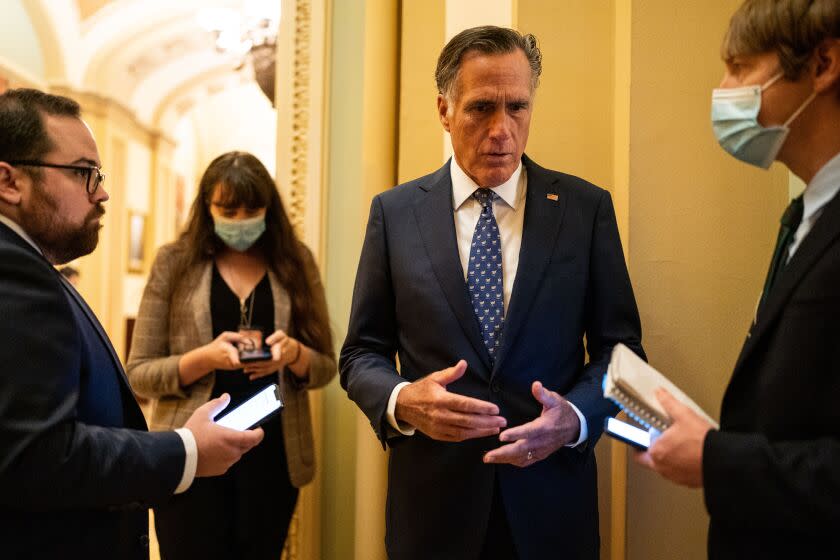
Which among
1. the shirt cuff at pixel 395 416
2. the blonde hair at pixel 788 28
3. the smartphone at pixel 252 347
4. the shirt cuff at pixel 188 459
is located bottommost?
the shirt cuff at pixel 188 459

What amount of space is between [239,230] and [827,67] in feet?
6.49

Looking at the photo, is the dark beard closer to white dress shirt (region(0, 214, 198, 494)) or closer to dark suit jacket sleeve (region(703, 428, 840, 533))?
white dress shirt (region(0, 214, 198, 494))

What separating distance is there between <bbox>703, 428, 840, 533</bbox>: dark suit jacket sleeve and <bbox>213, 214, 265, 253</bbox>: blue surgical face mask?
190cm

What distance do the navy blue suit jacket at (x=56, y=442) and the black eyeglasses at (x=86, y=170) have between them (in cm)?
19

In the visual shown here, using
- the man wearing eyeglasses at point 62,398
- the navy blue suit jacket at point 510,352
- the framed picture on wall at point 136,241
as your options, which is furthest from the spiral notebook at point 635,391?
the framed picture on wall at point 136,241

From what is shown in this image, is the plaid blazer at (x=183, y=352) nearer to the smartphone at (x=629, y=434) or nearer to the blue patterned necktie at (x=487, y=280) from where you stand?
the blue patterned necktie at (x=487, y=280)

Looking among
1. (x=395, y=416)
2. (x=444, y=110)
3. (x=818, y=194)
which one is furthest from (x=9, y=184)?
(x=818, y=194)

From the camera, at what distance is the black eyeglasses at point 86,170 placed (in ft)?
5.31

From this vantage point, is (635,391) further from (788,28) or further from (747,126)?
(788,28)

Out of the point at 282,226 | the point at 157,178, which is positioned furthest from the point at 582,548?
the point at 157,178

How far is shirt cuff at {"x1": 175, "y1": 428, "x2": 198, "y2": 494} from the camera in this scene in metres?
1.58

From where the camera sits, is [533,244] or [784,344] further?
[533,244]

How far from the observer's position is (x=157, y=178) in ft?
42.9

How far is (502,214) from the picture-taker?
6.50 ft
